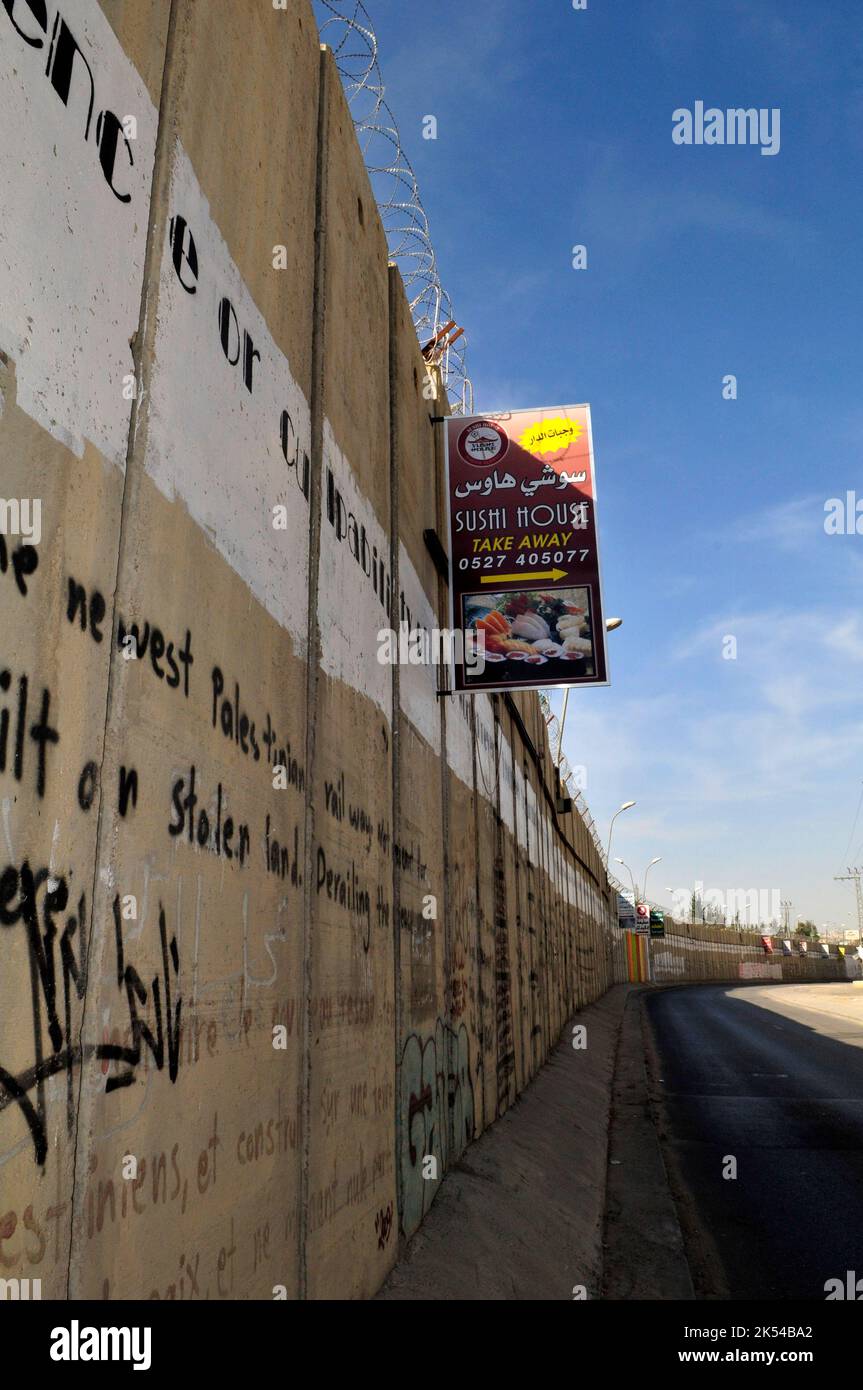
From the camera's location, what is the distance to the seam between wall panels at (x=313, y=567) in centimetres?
386

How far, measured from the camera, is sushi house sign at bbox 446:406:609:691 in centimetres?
799

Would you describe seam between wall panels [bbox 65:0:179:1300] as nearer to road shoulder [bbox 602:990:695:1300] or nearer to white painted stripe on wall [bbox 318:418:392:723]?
white painted stripe on wall [bbox 318:418:392:723]

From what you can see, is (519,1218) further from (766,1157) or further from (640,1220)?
(766,1157)

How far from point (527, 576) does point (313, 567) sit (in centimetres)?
388

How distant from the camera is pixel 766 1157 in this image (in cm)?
978

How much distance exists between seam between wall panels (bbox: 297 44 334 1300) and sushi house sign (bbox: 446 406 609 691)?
138 inches

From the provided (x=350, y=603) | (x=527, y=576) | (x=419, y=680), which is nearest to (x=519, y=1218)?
(x=419, y=680)

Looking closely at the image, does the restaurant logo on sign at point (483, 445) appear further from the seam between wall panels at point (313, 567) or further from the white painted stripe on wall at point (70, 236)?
the white painted stripe on wall at point (70, 236)

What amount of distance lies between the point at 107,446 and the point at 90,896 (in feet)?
3.74

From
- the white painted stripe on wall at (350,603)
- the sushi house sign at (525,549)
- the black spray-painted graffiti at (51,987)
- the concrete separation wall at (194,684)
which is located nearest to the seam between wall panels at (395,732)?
the concrete separation wall at (194,684)

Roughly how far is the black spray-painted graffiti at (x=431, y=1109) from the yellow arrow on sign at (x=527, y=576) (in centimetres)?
342

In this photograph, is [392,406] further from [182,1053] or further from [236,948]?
[182,1053]

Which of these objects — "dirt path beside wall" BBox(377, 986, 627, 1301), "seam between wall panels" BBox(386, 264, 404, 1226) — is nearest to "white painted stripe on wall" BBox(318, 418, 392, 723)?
"seam between wall panels" BBox(386, 264, 404, 1226)
